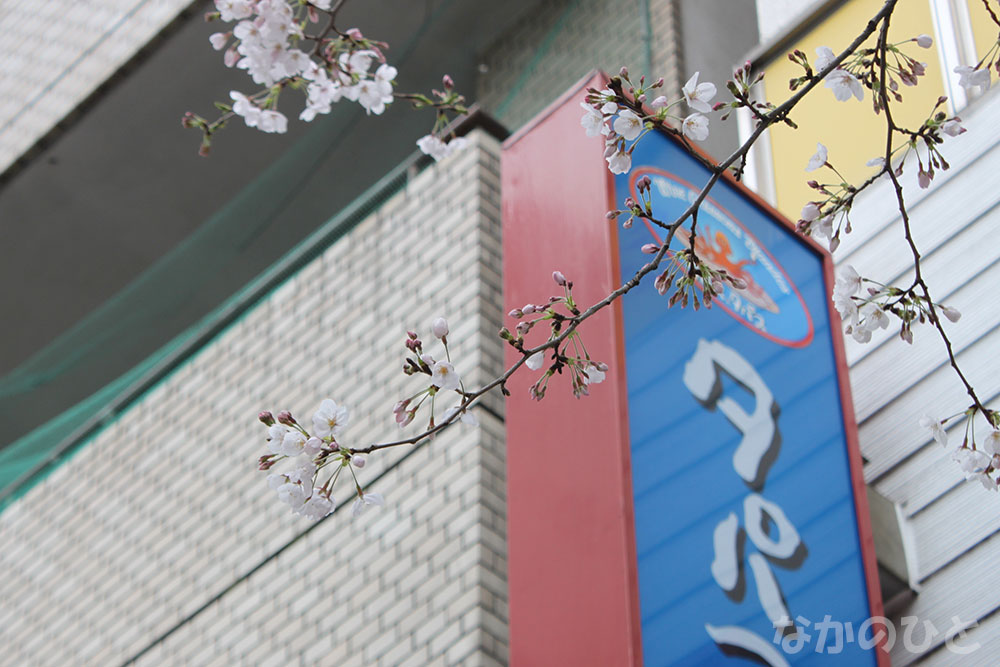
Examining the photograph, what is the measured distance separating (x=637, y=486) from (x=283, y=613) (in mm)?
1589

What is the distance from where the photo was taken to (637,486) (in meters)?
3.81

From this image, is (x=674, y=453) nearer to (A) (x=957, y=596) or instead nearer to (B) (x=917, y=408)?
(A) (x=957, y=596)

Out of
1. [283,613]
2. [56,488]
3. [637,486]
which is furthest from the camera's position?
[56,488]

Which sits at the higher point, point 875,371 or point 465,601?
point 875,371

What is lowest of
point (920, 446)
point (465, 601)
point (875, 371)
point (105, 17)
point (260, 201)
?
point (465, 601)

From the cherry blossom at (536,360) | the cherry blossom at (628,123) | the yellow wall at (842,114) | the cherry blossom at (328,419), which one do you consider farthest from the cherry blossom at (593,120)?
the yellow wall at (842,114)

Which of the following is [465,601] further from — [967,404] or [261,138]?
[261,138]

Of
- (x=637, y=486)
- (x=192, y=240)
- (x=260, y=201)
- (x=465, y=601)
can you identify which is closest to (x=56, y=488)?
(x=192, y=240)

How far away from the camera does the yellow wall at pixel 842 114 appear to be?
598 centimetres

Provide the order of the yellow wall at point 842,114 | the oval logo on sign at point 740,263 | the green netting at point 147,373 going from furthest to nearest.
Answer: the yellow wall at point 842,114 → the green netting at point 147,373 → the oval logo on sign at point 740,263

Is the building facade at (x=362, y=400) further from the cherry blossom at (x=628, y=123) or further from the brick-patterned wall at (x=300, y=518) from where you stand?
the cherry blossom at (x=628, y=123)

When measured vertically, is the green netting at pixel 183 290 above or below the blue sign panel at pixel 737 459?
above

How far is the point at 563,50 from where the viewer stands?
858 centimetres

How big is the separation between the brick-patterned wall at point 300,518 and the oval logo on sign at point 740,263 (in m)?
0.75
